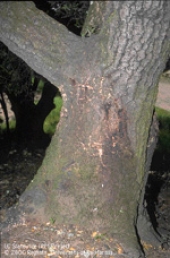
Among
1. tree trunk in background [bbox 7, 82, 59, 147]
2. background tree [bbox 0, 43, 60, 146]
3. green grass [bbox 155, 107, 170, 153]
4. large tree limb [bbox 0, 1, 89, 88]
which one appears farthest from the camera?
green grass [bbox 155, 107, 170, 153]

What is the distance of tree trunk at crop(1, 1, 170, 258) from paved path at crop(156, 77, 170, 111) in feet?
4.94

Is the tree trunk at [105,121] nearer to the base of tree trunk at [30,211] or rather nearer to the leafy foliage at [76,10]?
the base of tree trunk at [30,211]

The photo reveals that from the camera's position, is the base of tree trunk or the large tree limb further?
the base of tree trunk

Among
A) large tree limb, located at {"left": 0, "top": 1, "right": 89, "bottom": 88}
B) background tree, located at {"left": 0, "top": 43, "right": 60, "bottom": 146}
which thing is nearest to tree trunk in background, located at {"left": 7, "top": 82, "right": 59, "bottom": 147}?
background tree, located at {"left": 0, "top": 43, "right": 60, "bottom": 146}

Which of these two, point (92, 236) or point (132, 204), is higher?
point (132, 204)

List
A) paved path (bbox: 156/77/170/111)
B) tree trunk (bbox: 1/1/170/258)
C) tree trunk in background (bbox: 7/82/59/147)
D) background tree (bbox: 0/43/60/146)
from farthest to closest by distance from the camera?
tree trunk in background (bbox: 7/82/59/147), background tree (bbox: 0/43/60/146), paved path (bbox: 156/77/170/111), tree trunk (bbox: 1/1/170/258)

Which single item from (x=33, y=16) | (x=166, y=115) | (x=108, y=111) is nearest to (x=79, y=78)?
(x=108, y=111)

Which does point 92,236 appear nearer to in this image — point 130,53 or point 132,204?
point 132,204

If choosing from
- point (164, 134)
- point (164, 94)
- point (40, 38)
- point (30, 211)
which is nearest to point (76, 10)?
point (164, 94)

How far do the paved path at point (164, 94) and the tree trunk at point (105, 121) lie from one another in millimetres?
1504

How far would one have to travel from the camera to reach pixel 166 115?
695cm

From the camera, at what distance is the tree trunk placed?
3.27 m

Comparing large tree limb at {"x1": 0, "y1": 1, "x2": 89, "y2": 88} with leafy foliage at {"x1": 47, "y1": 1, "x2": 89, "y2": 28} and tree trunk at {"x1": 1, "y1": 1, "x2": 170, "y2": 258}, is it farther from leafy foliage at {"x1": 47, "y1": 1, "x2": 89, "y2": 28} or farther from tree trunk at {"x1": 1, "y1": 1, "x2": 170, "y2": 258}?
leafy foliage at {"x1": 47, "y1": 1, "x2": 89, "y2": 28}

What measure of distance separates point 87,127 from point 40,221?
3.36ft
